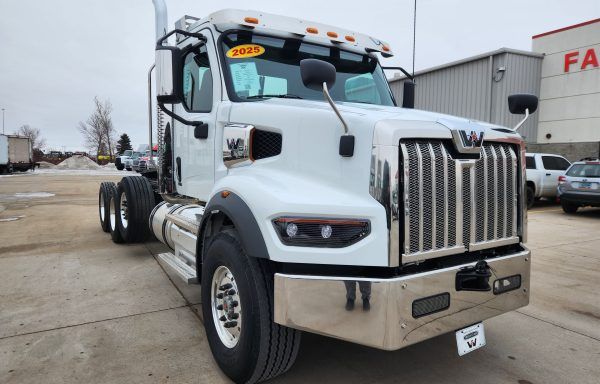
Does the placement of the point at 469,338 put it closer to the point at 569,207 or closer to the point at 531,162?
the point at 569,207

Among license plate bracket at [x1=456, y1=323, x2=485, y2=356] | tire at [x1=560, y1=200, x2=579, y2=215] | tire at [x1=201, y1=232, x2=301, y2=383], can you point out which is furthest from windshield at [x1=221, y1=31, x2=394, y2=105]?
tire at [x1=560, y1=200, x2=579, y2=215]

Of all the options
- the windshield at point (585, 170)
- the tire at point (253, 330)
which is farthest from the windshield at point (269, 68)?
the windshield at point (585, 170)

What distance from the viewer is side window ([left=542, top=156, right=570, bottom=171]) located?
13906 millimetres

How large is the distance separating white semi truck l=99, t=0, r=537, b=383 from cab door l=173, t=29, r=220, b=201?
0.49 ft

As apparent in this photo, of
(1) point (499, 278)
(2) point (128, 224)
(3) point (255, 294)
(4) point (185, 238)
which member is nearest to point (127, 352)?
(4) point (185, 238)

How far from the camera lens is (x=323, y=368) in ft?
10.4

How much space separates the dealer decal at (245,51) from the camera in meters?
3.63

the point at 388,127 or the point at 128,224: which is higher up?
the point at 388,127

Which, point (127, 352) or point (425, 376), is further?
point (127, 352)

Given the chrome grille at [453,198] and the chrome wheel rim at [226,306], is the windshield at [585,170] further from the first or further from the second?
the chrome wheel rim at [226,306]

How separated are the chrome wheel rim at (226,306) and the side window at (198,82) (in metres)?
1.53

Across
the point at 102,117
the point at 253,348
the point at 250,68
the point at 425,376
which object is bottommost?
the point at 425,376

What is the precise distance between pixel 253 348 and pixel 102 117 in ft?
203

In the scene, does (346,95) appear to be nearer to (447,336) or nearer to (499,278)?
(499,278)
